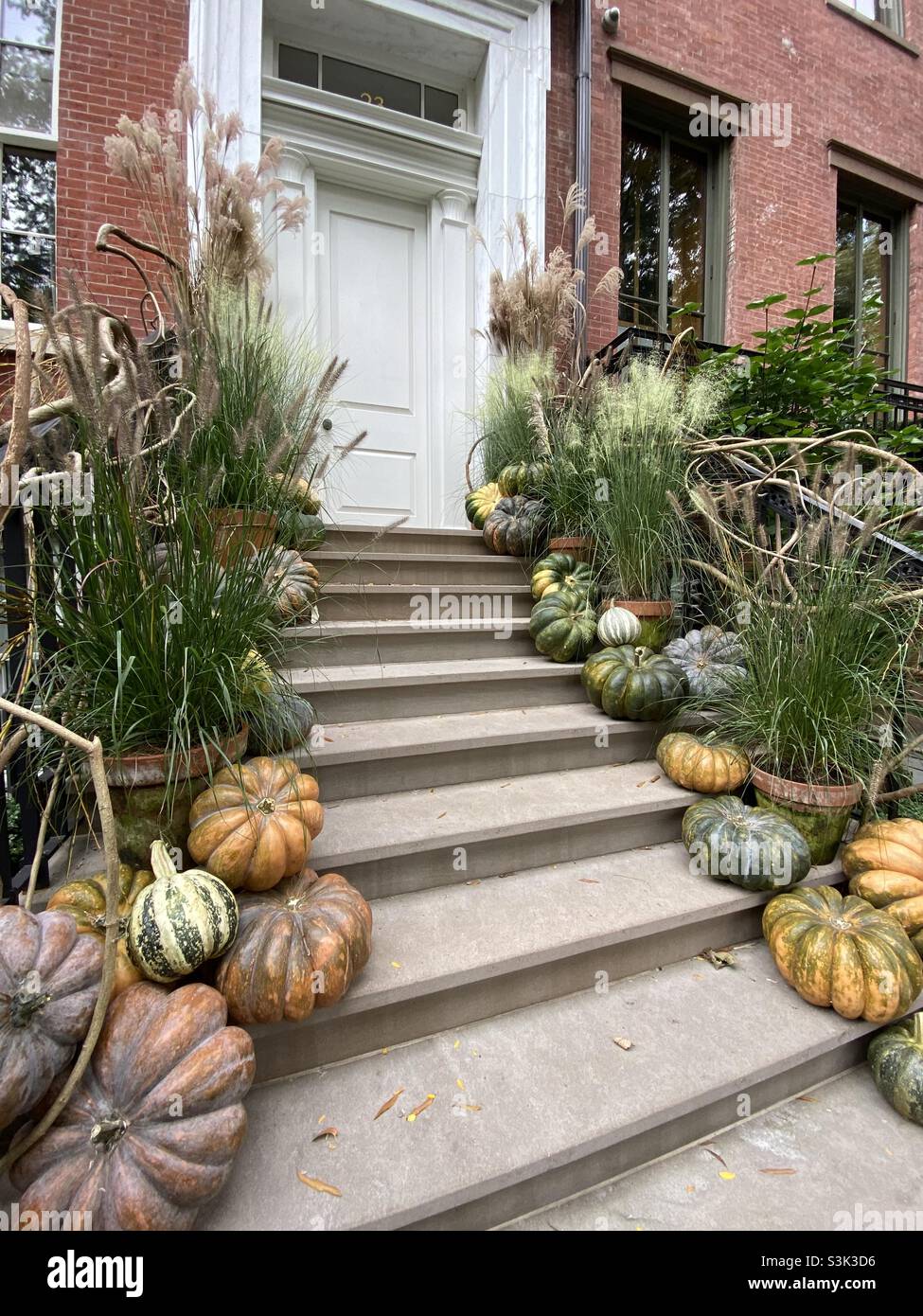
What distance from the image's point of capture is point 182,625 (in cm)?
143

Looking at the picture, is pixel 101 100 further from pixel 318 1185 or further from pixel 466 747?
pixel 318 1185

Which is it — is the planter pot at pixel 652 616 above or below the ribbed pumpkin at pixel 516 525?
below

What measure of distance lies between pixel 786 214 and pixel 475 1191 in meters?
Answer: 7.83

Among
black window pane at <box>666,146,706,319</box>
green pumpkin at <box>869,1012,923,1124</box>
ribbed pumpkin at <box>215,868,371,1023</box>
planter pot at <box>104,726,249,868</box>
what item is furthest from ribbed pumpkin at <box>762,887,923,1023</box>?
black window pane at <box>666,146,706,319</box>

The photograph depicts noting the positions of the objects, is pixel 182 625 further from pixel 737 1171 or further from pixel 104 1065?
pixel 737 1171

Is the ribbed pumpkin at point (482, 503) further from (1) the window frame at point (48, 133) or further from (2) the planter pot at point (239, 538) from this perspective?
(1) the window frame at point (48, 133)

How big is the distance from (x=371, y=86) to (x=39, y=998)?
5678 mm

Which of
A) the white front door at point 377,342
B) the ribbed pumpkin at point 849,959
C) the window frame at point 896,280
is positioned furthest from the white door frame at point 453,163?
the window frame at point 896,280

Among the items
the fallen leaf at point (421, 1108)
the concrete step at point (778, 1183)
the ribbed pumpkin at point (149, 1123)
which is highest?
the ribbed pumpkin at point (149, 1123)

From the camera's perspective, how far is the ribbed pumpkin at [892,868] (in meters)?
1.81

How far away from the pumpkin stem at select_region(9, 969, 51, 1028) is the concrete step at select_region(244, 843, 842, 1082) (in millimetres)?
440

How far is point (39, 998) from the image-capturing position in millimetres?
1025

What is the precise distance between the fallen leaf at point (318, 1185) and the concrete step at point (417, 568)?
6.88ft
